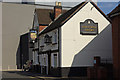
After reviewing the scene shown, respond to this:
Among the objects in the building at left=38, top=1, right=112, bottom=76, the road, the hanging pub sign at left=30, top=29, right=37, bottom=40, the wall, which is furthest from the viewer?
the hanging pub sign at left=30, top=29, right=37, bottom=40

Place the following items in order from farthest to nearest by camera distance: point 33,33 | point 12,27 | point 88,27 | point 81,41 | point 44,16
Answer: point 12,27
point 44,16
point 33,33
point 88,27
point 81,41

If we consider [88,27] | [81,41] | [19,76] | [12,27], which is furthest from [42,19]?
[12,27]

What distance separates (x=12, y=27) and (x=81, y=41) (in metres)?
31.1

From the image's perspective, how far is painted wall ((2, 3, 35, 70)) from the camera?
52.3 metres

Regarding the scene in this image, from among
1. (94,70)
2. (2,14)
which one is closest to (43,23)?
(94,70)

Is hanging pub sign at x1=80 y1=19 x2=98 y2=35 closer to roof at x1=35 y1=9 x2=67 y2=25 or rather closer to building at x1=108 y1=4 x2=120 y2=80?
building at x1=108 y1=4 x2=120 y2=80

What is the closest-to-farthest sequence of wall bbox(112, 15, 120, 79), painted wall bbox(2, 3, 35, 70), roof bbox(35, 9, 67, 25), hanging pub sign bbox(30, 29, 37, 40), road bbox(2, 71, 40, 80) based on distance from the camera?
wall bbox(112, 15, 120, 79), road bbox(2, 71, 40, 80), hanging pub sign bbox(30, 29, 37, 40), roof bbox(35, 9, 67, 25), painted wall bbox(2, 3, 35, 70)

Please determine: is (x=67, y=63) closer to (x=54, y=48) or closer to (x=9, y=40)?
(x=54, y=48)

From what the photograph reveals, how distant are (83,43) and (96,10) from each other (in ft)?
13.7

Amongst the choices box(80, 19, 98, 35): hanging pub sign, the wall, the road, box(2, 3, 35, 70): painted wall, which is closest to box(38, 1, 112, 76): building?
box(80, 19, 98, 35): hanging pub sign

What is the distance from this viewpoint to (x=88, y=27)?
84.9 feet

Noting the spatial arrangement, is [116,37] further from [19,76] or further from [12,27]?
[12,27]

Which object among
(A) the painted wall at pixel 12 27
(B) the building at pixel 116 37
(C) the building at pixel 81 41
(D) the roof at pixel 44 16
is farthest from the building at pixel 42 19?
(A) the painted wall at pixel 12 27

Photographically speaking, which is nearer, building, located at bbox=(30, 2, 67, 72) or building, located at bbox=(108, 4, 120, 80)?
building, located at bbox=(108, 4, 120, 80)
